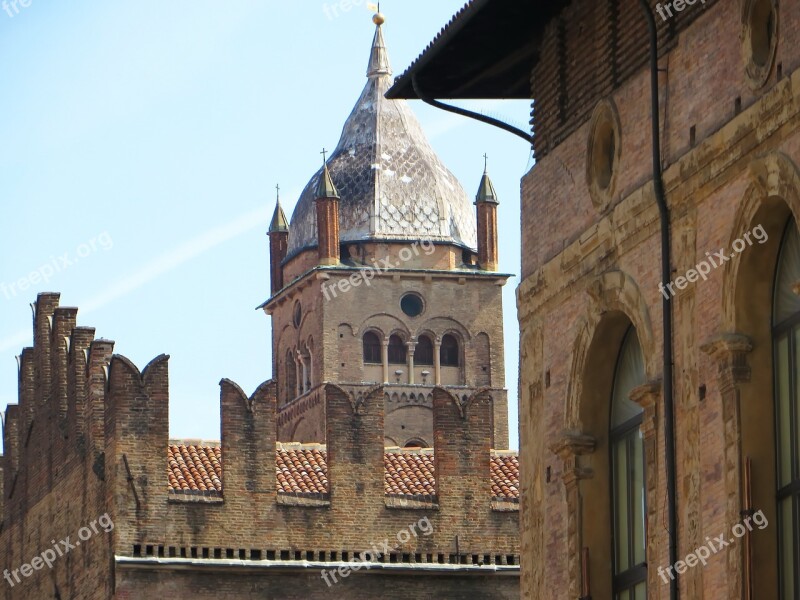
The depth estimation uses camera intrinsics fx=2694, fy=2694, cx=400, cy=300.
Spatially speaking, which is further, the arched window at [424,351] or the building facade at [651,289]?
the arched window at [424,351]

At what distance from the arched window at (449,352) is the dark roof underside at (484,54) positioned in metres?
55.1

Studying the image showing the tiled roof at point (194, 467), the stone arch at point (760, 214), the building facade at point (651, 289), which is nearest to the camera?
the stone arch at point (760, 214)

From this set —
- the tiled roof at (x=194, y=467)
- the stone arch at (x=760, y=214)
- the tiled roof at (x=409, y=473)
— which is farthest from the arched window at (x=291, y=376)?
the stone arch at (x=760, y=214)

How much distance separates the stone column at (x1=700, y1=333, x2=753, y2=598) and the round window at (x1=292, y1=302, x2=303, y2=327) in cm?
6260

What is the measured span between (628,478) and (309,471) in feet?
48.5

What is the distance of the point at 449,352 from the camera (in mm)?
77812

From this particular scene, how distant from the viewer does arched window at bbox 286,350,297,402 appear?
79562 millimetres

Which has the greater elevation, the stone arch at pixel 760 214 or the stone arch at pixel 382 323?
the stone arch at pixel 382 323

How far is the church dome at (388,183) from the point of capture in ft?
253

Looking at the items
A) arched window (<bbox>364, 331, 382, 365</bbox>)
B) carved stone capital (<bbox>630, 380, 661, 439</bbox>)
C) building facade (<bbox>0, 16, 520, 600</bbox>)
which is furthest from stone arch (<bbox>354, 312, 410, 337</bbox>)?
carved stone capital (<bbox>630, 380, 661, 439</bbox>)

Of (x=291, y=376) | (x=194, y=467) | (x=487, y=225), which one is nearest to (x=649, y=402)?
(x=194, y=467)

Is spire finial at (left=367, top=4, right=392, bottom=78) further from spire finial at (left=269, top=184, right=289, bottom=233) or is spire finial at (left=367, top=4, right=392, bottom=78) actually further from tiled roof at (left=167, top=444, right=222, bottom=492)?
tiled roof at (left=167, top=444, right=222, bottom=492)

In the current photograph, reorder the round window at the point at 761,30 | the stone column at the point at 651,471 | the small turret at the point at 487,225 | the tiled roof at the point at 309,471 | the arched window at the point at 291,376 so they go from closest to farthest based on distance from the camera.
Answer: the round window at the point at 761,30 → the stone column at the point at 651,471 → the tiled roof at the point at 309,471 → the small turret at the point at 487,225 → the arched window at the point at 291,376

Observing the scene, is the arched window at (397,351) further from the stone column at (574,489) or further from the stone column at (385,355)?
the stone column at (574,489)
